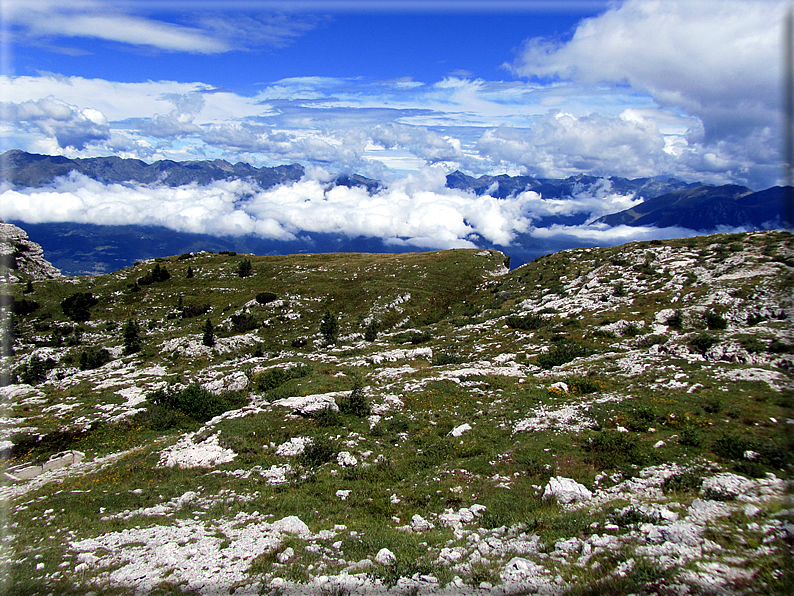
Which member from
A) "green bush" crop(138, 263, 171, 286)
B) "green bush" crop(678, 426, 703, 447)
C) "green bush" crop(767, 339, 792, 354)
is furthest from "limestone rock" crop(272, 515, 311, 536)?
"green bush" crop(138, 263, 171, 286)

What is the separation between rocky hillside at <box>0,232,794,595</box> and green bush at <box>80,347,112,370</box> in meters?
16.3

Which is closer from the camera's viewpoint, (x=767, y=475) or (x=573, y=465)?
(x=767, y=475)

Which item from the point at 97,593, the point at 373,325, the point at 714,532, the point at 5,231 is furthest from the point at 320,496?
the point at 5,231

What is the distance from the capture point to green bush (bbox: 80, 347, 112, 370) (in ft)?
153

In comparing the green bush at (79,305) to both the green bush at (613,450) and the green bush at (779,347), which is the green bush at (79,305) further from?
the green bush at (779,347)

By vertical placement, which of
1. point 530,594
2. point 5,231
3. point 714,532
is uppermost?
point 5,231

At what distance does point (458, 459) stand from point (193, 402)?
777 inches

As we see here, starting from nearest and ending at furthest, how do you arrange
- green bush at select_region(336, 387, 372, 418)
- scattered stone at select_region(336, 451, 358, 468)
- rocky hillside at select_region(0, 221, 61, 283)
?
scattered stone at select_region(336, 451, 358, 468) → green bush at select_region(336, 387, 372, 418) → rocky hillside at select_region(0, 221, 61, 283)

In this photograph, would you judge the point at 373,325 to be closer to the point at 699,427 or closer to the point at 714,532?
the point at 699,427

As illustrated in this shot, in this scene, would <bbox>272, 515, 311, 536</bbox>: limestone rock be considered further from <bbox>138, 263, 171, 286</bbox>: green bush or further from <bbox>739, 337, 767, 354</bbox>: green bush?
<bbox>138, 263, 171, 286</bbox>: green bush

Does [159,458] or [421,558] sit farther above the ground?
[421,558]

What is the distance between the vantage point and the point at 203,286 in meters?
72.8

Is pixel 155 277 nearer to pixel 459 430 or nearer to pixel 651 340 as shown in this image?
pixel 459 430

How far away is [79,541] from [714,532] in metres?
17.7
